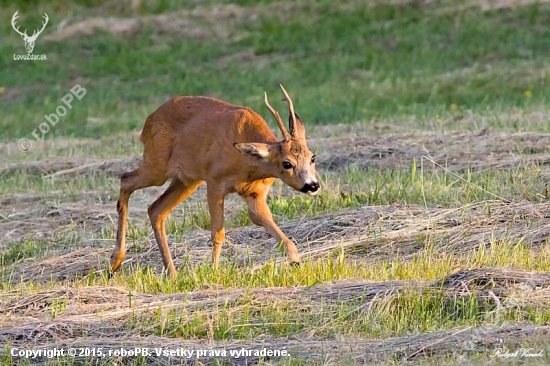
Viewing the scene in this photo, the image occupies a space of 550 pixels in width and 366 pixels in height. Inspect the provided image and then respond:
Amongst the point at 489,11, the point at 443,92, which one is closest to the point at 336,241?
the point at 443,92

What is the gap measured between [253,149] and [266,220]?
70 cm

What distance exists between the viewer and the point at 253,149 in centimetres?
840

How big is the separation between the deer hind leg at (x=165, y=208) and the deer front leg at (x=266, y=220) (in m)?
0.83

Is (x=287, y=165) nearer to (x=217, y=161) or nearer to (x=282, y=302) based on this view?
(x=217, y=161)

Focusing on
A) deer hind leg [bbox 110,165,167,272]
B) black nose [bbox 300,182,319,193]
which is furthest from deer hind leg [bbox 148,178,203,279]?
black nose [bbox 300,182,319,193]

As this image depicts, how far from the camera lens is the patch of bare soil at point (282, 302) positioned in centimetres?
594

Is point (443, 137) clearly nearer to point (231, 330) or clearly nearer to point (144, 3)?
point (231, 330)

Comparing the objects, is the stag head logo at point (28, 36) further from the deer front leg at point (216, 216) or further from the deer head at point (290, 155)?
the deer head at point (290, 155)

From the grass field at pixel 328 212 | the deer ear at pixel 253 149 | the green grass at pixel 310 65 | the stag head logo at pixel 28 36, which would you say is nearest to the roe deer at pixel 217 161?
the deer ear at pixel 253 149

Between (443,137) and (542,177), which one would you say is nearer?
(542,177)

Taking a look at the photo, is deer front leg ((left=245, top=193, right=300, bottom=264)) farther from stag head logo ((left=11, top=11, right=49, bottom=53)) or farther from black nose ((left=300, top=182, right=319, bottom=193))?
stag head logo ((left=11, top=11, right=49, bottom=53))

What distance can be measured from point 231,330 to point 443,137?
731 centimetres

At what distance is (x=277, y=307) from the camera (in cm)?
682

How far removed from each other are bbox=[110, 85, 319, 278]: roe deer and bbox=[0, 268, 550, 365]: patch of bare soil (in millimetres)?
1269
